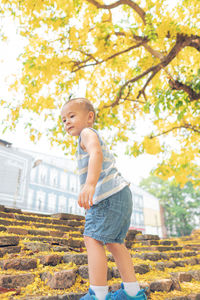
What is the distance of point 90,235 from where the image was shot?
1.57 m

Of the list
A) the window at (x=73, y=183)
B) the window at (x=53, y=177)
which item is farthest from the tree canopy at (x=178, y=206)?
the window at (x=53, y=177)

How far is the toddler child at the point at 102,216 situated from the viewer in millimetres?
1485

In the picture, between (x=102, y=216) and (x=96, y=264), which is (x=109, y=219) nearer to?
→ (x=102, y=216)

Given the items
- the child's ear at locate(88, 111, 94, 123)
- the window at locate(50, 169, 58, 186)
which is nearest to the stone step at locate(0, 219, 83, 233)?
the child's ear at locate(88, 111, 94, 123)

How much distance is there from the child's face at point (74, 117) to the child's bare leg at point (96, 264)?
84cm

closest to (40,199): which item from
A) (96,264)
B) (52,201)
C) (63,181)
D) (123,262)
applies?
(52,201)

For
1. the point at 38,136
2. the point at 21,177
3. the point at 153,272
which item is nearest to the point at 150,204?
the point at 21,177

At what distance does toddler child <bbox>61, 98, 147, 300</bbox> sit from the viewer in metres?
1.49

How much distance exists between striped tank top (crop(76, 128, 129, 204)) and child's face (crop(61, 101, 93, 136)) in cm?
17

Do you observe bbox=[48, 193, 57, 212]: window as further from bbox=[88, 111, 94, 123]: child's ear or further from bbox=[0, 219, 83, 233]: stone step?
bbox=[88, 111, 94, 123]: child's ear

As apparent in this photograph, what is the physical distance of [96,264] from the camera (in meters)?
1.49

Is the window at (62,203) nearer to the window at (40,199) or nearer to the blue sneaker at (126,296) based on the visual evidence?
the window at (40,199)

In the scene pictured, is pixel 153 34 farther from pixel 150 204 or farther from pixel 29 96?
pixel 150 204

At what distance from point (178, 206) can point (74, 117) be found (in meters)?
33.6
